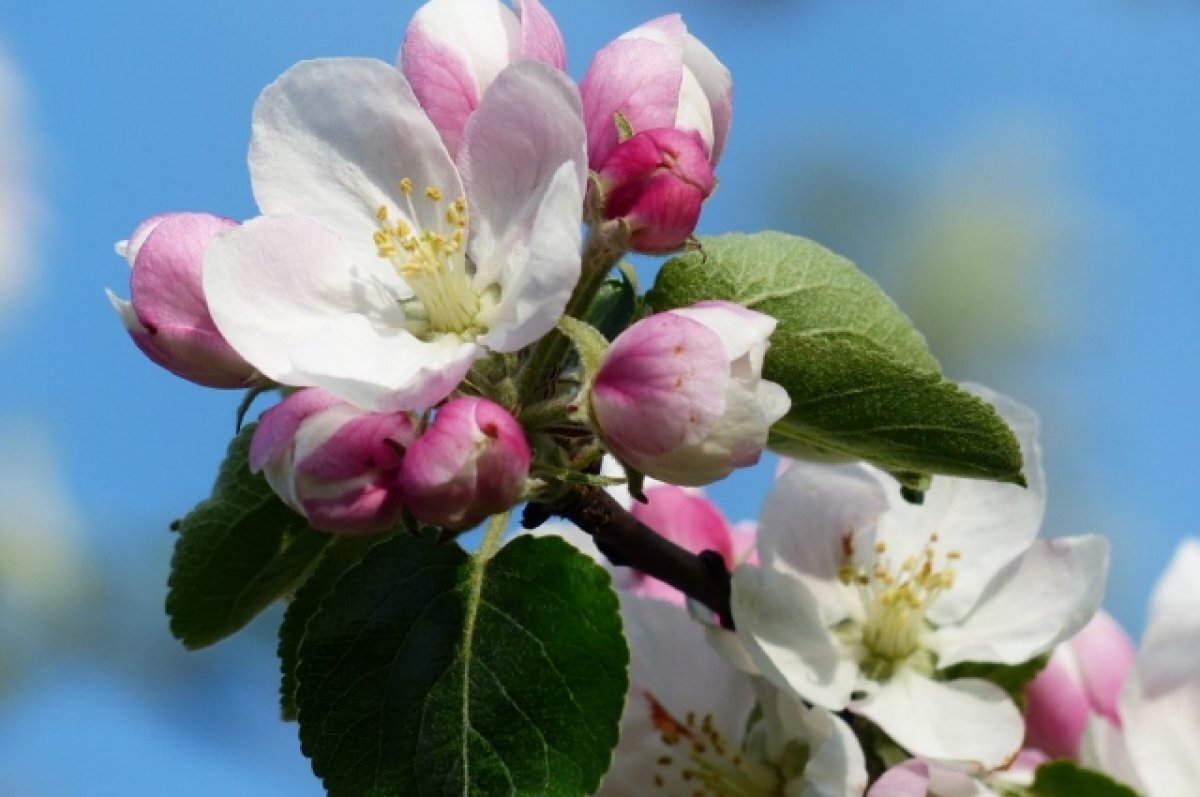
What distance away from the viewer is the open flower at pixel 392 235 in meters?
1.17

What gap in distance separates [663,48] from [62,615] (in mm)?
4985

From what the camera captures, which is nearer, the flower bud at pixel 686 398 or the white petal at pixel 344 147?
the flower bud at pixel 686 398

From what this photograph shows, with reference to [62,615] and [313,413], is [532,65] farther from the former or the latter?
[62,615]

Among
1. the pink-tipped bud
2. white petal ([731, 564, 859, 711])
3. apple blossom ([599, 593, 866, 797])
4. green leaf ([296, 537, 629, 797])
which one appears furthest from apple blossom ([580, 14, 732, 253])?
apple blossom ([599, 593, 866, 797])

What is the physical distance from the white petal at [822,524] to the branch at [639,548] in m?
0.10

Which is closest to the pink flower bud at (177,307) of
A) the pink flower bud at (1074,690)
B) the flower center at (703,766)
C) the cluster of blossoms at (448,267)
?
the cluster of blossoms at (448,267)

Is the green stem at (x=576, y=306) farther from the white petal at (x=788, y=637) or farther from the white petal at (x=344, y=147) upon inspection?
the white petal at (x=788, y=637)

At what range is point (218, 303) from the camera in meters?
1.20

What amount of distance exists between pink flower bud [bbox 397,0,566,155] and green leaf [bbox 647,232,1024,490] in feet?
0.66

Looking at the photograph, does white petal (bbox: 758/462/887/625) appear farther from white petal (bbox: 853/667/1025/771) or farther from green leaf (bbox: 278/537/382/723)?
green leaf (bbox: 278/537/382/723)

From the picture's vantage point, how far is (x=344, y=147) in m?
1.36

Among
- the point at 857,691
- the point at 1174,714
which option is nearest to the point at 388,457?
the point at 857,691

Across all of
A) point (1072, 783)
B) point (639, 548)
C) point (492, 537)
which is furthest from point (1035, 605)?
point (492, 537)

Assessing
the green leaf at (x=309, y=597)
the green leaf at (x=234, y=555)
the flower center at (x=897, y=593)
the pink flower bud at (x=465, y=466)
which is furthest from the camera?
the flower center at (x=897, y=593)
